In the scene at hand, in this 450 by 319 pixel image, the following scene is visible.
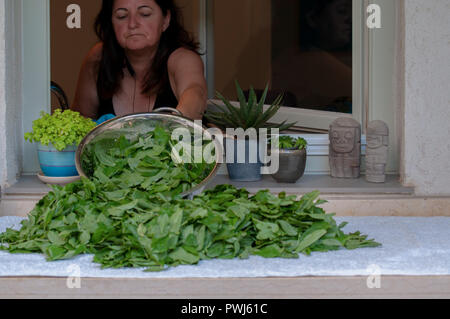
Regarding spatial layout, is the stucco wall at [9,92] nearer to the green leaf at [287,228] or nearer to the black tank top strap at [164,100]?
the black tank top strap at [164,100]

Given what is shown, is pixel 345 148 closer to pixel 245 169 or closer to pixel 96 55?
pixel 245 169

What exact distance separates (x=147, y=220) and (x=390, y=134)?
1200 mm

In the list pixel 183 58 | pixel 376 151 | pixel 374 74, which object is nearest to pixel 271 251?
pixel 376 151

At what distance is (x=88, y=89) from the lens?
3.20 meters

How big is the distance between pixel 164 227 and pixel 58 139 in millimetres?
831

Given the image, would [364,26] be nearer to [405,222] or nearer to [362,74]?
[362,74]

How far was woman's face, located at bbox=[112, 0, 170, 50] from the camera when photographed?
2857 mm

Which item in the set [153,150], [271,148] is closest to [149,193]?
[153,150]

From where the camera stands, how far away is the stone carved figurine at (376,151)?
85.9 inches

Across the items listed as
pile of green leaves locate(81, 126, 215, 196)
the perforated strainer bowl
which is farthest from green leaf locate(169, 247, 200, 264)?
the perforated strainer bowl

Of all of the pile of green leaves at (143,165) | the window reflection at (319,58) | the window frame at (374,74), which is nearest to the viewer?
the pile of green leaves at (143,165)

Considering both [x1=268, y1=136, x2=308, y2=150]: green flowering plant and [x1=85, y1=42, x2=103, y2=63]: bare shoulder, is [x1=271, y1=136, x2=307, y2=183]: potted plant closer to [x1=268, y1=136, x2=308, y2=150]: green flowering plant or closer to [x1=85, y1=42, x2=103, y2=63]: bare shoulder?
[x1=268, y1=136, x2=308, y2=150]: green flowering plant

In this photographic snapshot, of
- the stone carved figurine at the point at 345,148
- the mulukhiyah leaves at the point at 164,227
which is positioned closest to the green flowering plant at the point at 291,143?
the stone carved figurine at the point at 345,148

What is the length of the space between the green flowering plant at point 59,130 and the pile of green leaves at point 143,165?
277 millimetres
